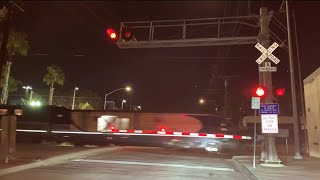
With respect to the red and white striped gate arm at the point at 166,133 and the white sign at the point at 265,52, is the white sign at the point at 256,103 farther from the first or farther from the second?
the red and white striped gate arm at the point at 166,133

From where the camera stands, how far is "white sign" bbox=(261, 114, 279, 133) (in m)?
15.3

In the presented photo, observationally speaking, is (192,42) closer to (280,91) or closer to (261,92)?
(261,92)

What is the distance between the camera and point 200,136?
25859mm

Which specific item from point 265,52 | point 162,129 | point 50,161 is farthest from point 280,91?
point 162,129

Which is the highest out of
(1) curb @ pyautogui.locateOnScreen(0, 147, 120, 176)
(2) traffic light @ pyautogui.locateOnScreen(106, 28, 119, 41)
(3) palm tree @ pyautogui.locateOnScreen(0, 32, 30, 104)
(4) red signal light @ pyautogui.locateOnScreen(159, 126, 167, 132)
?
(3) palm tree @ pyautogui.locateOnScreen(0, 32, 30, 104)

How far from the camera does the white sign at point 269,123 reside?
50.1 feet

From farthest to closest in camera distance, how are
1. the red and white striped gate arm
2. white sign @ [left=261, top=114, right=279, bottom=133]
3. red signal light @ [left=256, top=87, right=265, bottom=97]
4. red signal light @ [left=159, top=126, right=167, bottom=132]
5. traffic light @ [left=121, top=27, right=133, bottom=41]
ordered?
red signal light @ [left=159, top=126, right=167, bottom=132], the red and white striped gate arm, traffic light @ [left=121, top=27, right=133, bottom=41], white sign @ [left=261, top=114, right=279, bottom=133], red signal light @ [left=256, top=87, right=265, bottom=97]

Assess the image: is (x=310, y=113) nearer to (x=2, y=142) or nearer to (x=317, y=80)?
(x=317, y=80)

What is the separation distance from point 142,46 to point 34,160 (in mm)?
7090

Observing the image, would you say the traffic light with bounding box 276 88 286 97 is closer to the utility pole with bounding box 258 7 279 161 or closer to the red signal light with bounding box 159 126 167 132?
the utility pole with bounding box 258 7 279 161

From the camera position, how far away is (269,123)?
15.4m

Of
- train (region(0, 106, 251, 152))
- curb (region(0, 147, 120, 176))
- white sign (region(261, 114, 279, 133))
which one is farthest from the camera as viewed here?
train (region(0, 106, 251, 152))

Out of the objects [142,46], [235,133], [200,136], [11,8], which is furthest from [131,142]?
[11,8]

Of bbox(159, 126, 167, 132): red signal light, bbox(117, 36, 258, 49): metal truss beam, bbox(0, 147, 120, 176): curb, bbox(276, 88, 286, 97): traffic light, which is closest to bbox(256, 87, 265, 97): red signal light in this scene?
bbox(276, 88, 286, 97): traffic light
